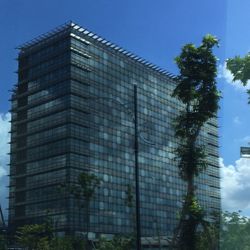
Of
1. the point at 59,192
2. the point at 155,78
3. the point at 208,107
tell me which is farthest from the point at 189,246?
the point at 155,78

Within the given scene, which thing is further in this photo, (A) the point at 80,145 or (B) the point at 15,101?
(B) the point at 15,101

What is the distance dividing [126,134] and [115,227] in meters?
22.1

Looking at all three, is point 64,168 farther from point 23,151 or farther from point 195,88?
point 195,88

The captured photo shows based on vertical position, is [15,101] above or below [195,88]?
above

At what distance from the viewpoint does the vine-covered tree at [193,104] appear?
98.0ft

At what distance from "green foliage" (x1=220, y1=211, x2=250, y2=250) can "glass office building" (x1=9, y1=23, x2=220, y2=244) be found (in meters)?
28.3

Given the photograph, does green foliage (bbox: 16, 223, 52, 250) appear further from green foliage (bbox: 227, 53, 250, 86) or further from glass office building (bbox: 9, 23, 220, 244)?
green foliage (bbox: 227, 53, 250, 86)

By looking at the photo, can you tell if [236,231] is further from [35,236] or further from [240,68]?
[240,68]

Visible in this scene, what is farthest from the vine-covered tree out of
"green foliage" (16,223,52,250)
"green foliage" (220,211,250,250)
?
"green foliage" (16,223,52,250)

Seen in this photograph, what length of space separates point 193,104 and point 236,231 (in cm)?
4697

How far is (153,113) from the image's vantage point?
148750 millimetres

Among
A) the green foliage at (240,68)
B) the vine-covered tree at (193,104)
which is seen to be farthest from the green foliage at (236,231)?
the green foliage at (240,68)

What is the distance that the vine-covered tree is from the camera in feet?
98.0

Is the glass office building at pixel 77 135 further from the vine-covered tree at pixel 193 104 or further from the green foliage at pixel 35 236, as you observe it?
the vine-covered tree at pixel 193 104
